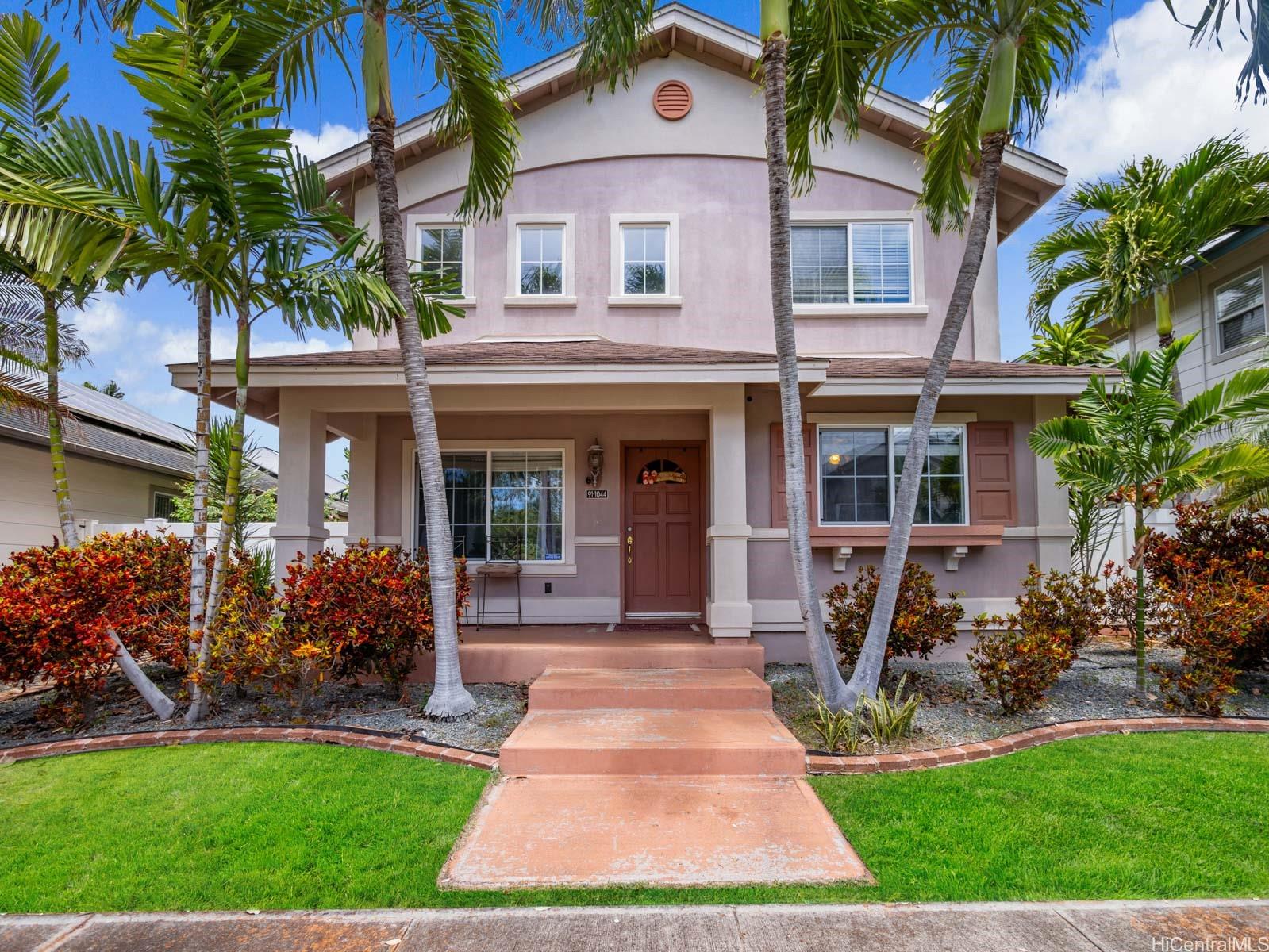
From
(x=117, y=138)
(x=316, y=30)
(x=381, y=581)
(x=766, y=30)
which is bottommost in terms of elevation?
(x=381, y=581)

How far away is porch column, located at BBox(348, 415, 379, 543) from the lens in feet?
30.1

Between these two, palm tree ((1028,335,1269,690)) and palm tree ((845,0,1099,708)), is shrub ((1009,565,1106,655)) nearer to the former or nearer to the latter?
palm tree ((1028,335,1269,690))

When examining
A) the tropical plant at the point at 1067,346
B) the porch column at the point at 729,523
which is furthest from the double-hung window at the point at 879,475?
the tropical plant at the point at 1067,346

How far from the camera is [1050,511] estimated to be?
8.27 meters

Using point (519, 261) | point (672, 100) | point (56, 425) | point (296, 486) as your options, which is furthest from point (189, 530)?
point (672, 100)

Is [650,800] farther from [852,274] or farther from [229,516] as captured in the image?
[852,274]

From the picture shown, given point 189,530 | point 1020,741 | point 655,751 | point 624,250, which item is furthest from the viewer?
point 189,530

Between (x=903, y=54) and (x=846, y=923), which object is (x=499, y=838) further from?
(x=903, y=54)

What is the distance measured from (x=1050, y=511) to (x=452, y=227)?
27.1 feet

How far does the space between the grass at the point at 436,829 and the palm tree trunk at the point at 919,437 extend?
1010mm

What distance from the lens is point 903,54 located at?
6.30m

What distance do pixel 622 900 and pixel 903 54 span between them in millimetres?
6786

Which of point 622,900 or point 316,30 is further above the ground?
point 316,30

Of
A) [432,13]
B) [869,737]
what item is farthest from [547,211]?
[869,737]
